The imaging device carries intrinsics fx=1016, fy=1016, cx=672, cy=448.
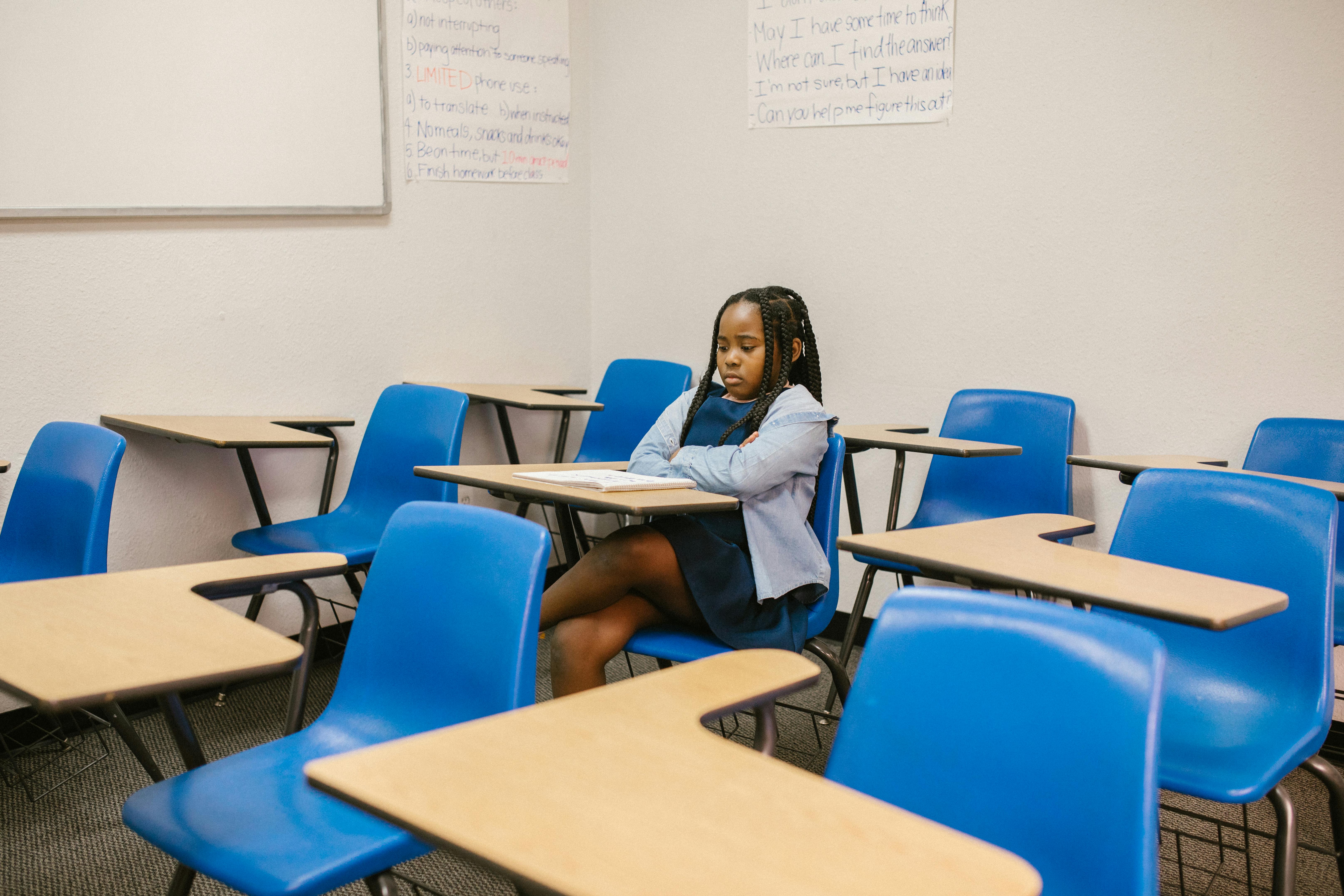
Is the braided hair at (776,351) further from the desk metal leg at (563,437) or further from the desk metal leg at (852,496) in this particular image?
the desk metal leg at (563,437)

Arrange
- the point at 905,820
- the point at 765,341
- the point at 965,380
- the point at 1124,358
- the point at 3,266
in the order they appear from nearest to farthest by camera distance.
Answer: the point at 905,820 → the point at 765,341 → the point at 3,266 → the point at 1124,358 → the point at 965,380

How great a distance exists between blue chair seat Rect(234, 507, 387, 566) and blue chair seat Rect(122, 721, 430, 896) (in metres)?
1.14

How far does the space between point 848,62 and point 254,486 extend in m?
2.35

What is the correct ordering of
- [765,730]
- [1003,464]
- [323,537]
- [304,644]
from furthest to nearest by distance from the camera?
1. [1003,464]
2. [323,537]
3. [304,644]
4. [765,730]

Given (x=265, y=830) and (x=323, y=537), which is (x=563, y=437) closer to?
(x=323, y=537)

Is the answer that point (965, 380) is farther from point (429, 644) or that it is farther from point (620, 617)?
point (429, 644)

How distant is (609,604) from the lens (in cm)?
212

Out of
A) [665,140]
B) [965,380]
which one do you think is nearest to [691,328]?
[665,140]

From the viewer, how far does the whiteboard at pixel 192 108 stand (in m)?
2.63

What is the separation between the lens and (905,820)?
82 cm

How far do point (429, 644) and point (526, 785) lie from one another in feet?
2.11

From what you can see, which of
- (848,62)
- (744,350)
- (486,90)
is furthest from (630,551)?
(486,90)

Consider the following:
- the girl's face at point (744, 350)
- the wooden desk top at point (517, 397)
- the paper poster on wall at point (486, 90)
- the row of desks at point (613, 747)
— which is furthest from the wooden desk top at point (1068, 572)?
the paper poster on wall at point (486, 90)

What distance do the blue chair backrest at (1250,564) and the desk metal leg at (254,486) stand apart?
7.72ft
